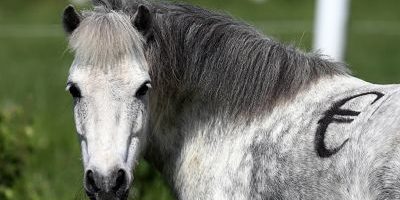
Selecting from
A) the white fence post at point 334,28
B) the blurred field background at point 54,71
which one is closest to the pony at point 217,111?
the blurred field background at point 54,71

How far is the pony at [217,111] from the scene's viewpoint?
4.35 meters

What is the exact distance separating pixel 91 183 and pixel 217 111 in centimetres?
91

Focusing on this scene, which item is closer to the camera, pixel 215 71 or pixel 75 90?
pixel 75 90

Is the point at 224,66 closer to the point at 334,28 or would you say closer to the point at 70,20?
the point at 70,20

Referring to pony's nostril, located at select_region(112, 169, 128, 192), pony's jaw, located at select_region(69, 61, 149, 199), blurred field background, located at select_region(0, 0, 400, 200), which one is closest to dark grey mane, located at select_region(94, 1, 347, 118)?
pony's jaw, located at select_region(69, 61, 149, 199)

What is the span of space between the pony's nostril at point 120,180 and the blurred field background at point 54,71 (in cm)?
76

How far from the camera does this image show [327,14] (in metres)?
7.85

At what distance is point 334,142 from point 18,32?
2345 cm

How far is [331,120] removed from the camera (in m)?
4.52

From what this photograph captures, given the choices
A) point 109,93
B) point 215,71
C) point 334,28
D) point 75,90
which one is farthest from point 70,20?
point 334,28

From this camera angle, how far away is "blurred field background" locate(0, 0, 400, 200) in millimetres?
7457

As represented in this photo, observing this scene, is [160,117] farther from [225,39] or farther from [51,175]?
[51,175]

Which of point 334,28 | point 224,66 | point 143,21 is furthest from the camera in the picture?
point 334,28

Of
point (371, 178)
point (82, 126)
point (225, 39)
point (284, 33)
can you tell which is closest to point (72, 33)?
→ point (82, 126)
